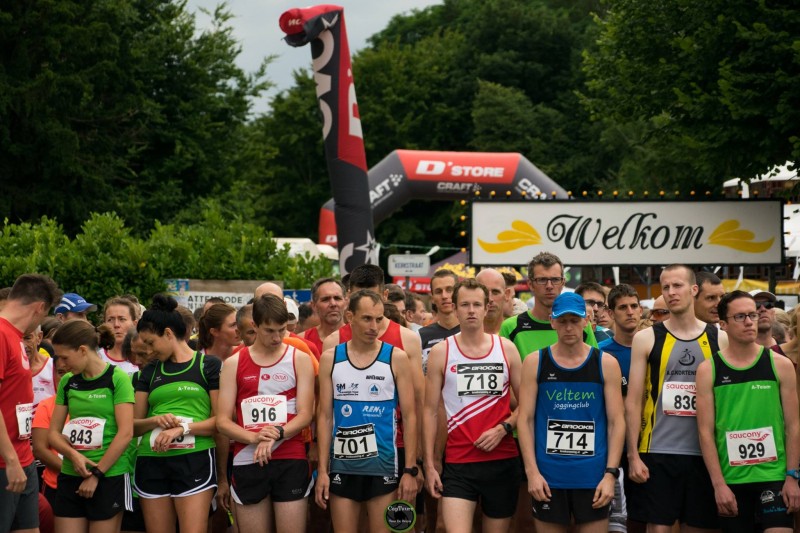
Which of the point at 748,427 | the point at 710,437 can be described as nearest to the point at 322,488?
the point at 710,437

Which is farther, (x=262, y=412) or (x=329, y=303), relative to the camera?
→ (x=329, y=303)

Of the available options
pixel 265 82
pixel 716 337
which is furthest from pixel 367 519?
pixel 265 82

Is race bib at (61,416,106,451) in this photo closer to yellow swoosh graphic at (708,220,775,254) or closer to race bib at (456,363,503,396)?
race bib at (456,363,503,396)

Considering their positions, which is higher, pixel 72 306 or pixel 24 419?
pixel 72 306

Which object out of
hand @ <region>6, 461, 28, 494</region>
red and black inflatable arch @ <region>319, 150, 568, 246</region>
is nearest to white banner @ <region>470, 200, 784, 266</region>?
hand @ <region>6, 461, 28, 494</region>

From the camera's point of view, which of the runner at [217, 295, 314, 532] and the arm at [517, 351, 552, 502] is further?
the runner at [217, 295, 314, 532]

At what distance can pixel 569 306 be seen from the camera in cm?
712

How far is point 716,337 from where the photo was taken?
757 cm

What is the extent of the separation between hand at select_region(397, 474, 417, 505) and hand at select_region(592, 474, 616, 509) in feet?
3.68

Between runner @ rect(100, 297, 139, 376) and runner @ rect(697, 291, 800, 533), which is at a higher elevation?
runner @ rect(100, 297, 139, 376)

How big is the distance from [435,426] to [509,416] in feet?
1.57

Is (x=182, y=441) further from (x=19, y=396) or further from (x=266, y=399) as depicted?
(x=19, y=396)

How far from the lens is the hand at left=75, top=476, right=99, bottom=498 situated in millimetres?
7438

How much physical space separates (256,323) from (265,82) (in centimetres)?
2709
